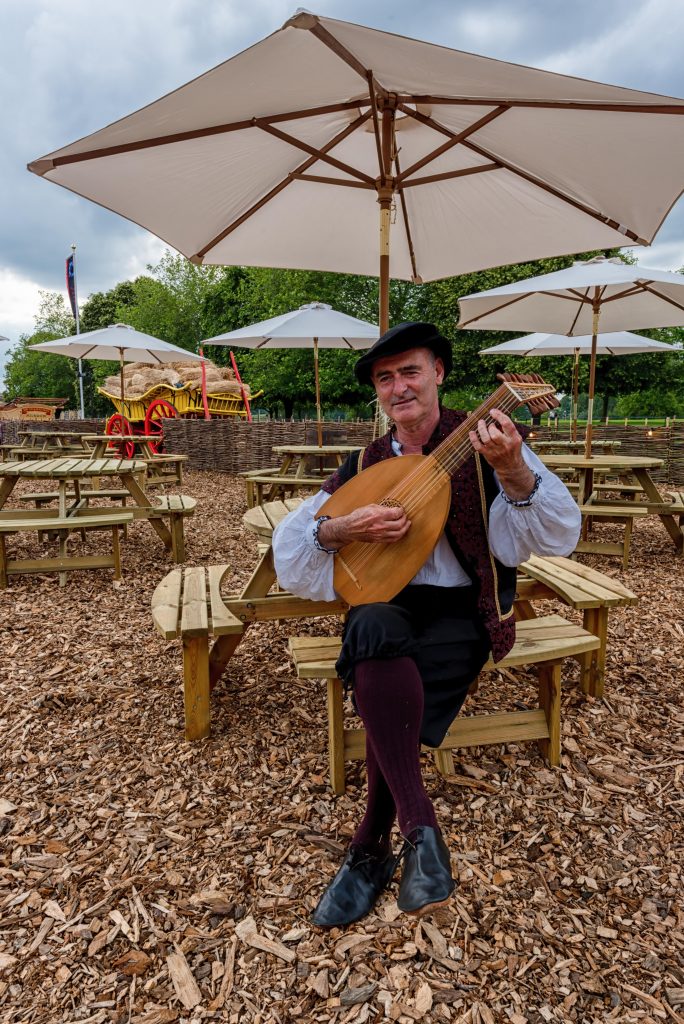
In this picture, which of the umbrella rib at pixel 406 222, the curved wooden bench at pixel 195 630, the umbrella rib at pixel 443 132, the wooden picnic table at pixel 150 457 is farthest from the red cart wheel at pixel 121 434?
the curved wooden bench at pixel 195 630

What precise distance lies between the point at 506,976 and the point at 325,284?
23.9 m

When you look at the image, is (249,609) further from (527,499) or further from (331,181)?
(331,181)

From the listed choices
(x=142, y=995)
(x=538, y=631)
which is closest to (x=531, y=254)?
(x=538, y=631)

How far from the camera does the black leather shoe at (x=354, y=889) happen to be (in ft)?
5.47

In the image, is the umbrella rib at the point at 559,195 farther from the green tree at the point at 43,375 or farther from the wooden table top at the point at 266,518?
the green tree at the point at 43,375

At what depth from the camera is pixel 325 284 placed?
23328 millimetres

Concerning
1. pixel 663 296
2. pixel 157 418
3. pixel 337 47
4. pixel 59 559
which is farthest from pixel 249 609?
pixel 157 418

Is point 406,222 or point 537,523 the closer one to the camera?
point 537,523

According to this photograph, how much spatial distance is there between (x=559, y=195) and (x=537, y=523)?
2604mm

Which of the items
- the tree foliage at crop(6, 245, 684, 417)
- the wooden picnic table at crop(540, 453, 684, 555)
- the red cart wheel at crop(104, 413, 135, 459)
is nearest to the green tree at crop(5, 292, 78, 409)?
the tree foliage at crop(6, 245, 684, 417)

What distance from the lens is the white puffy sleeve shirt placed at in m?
1.69

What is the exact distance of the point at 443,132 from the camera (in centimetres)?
328

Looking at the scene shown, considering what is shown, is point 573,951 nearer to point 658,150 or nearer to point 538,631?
point 538,631

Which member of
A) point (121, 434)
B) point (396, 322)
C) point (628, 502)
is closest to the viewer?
point (628, 502)
